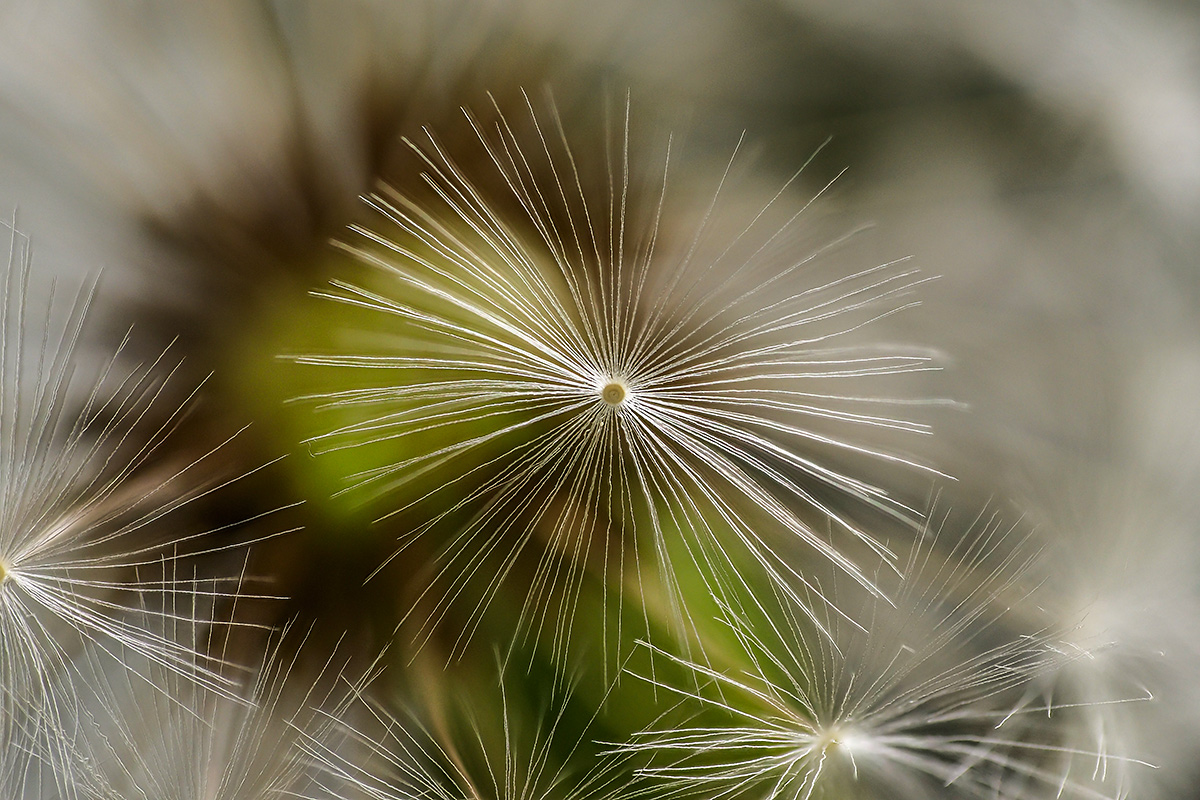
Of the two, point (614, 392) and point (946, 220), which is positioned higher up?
point (946, 220)

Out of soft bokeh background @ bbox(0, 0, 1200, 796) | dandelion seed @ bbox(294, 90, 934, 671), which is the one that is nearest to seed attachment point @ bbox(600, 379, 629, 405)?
dandelion seed @ bbox(294, 90, 934, 671)

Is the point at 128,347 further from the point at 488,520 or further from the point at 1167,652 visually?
the point at 1167,652

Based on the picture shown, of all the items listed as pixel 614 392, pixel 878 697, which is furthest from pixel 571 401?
pixel 878 697

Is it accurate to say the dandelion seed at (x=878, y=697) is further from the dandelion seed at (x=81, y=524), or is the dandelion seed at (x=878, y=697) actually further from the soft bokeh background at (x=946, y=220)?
the dandelion seed at (x=81, y=524)

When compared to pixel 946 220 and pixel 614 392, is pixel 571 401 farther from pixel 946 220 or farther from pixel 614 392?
pixel 946 220

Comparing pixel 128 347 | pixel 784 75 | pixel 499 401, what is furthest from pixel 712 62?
pixel 128 347
